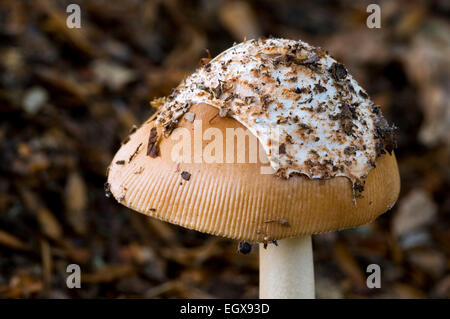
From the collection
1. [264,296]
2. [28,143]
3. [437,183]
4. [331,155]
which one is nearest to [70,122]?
[28,143]

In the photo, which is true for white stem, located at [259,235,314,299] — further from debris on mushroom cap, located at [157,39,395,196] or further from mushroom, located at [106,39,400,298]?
debris on mushroom cap, located at [157,39,395,196]

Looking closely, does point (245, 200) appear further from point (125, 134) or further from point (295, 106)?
point (125, 134)

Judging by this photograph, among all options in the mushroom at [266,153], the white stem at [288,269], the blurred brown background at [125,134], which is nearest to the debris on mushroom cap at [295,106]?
the mushroom at [266,153]

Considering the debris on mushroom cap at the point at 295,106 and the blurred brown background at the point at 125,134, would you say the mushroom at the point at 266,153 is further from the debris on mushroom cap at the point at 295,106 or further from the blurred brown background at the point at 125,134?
the blurred brown background at the point at 125,134

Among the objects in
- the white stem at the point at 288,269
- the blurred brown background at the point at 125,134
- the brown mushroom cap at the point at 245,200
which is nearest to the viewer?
the brown mushroom cap at the point at 245,200

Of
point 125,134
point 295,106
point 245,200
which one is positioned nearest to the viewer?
point 245,200

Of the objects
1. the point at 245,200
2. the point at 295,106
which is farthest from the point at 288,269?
the point at 295,106
